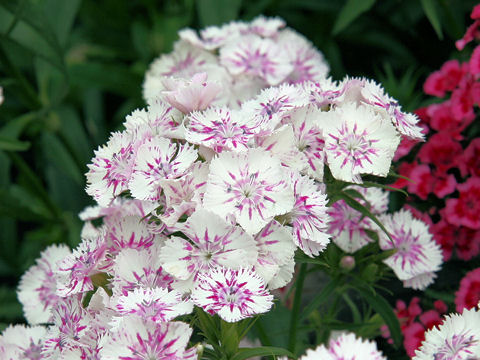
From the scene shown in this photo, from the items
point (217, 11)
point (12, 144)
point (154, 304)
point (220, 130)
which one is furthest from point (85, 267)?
point (217, 11)

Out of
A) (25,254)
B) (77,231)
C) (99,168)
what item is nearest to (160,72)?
(77,231)

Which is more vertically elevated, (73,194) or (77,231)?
(73,194)

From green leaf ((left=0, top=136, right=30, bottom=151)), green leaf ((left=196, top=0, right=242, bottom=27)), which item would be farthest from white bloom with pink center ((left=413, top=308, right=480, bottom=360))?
green leaf ((left=196, top=0, right=242, bottom=27))

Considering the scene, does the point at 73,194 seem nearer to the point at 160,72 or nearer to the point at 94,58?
the point at 94,58

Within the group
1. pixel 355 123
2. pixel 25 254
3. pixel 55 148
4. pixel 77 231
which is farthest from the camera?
pixel 25 254

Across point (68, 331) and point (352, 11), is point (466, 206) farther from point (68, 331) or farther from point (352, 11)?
point (68, 331)

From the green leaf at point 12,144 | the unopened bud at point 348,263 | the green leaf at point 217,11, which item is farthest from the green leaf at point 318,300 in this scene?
the green leaf at point 217,11
